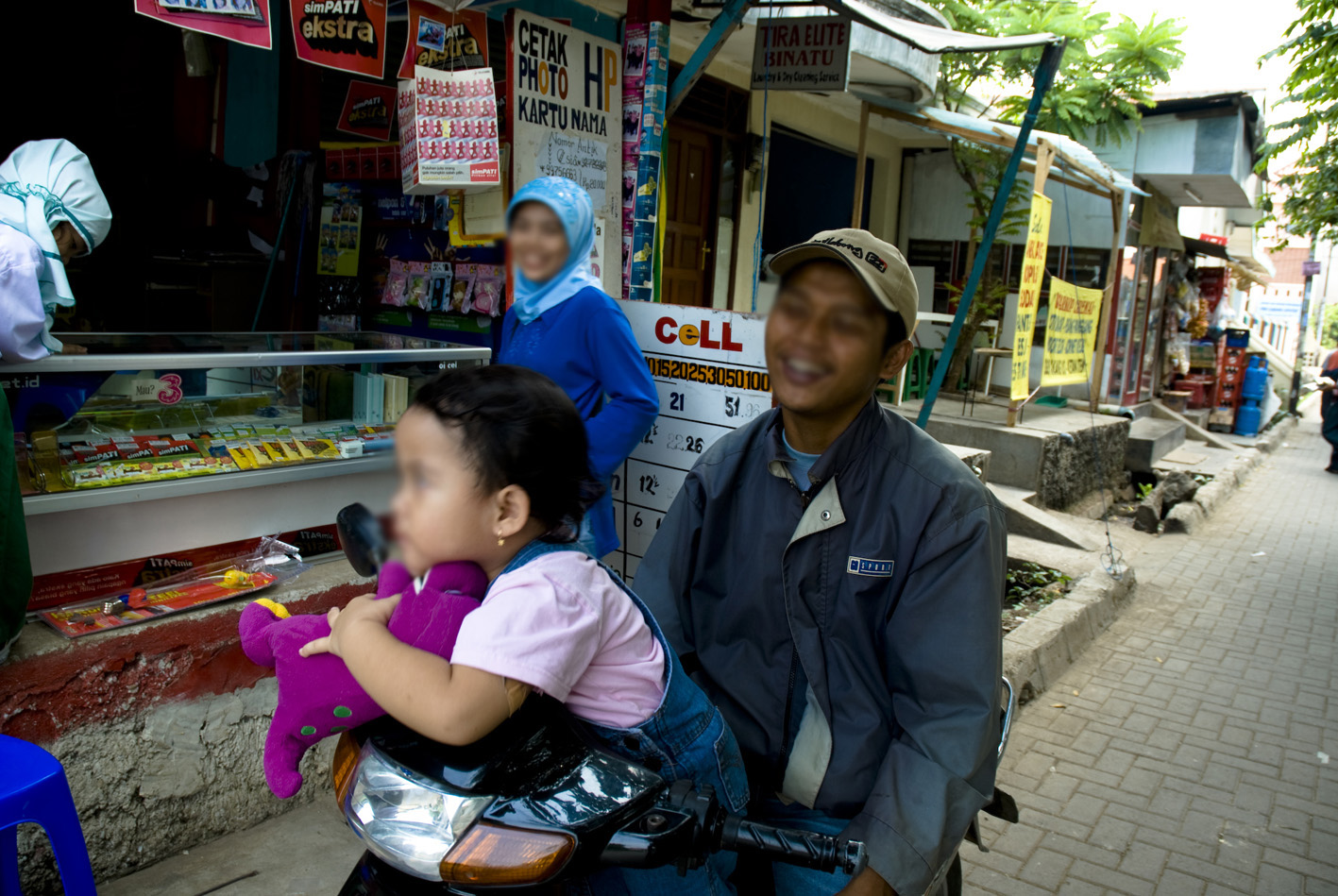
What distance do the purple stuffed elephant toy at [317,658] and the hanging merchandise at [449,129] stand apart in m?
2.90

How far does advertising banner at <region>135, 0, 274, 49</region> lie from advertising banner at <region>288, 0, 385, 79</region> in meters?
0.32

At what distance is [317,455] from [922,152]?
1069 cm

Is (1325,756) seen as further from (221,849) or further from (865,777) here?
(221,849)

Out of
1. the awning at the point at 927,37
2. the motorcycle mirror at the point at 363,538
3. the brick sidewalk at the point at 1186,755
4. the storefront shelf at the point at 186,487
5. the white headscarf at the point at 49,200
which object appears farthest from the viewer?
the awning at the point at 927,37

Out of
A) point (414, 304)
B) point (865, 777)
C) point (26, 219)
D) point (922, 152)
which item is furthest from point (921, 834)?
point (922, 152)

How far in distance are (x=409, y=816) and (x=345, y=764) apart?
14 centimetres

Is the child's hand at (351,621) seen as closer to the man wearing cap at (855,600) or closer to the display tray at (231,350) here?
the man wearing cap at (855,600)

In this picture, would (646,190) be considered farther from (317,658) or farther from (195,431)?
(317,658)

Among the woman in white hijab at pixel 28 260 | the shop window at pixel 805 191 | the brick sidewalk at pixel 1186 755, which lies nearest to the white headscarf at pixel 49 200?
the woman in white hijab at pixel 28 260

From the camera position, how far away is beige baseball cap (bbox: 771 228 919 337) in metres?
1.41

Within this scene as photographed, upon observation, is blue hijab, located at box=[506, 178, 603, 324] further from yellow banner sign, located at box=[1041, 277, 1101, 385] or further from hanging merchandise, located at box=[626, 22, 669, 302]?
yellow banner sign, located at box=[1041, 277, 1101, 385]

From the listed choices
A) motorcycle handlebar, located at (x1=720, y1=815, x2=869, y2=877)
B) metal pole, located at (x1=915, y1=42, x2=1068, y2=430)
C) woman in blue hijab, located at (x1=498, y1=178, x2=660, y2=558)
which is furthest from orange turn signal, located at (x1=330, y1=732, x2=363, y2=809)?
metal pole, located at (x1=915, y1=42, x2=1068, y2=430)

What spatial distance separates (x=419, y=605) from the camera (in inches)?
41.1

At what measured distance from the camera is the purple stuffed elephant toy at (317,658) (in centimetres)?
100
